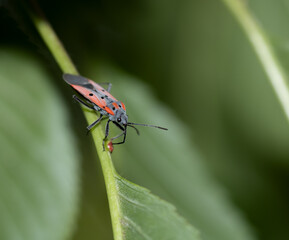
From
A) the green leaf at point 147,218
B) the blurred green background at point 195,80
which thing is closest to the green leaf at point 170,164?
the blurred green background at point 195,80

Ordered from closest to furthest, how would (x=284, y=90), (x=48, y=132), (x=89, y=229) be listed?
(x=284, y=90) < (x=48, y=132) < (x=89, y=229)

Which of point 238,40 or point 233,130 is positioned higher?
point 238,40

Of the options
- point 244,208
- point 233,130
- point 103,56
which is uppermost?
point 103,56

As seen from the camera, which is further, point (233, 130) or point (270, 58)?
point (233, 130)

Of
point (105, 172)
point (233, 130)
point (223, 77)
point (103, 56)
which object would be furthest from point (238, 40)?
point (105, 172)

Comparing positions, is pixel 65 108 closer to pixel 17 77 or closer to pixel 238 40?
pixel 17 77

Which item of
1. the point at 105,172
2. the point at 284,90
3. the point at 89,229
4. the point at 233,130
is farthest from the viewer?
the point at 233,130

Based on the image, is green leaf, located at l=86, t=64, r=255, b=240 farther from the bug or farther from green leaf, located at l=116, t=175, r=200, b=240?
green leaf, located at l=116, t=175, r=200, b=240
